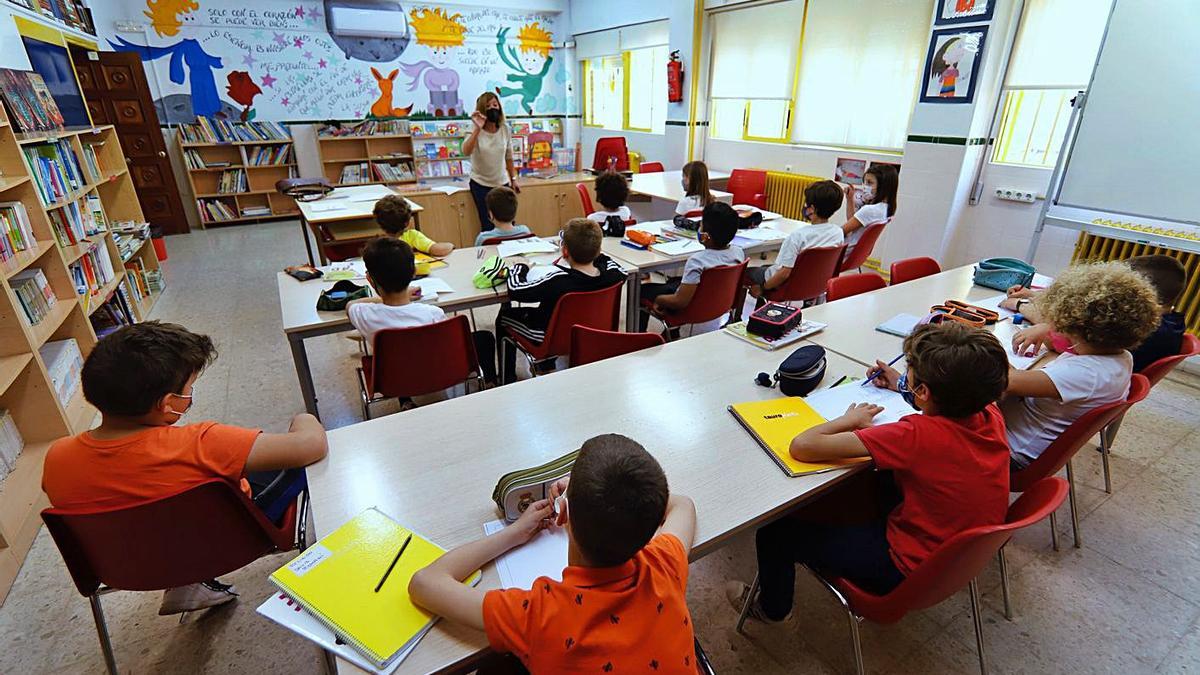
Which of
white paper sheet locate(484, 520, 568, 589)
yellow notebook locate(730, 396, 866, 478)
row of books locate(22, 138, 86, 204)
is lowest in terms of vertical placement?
white paper sheet locate(484, 520, 568, 589)

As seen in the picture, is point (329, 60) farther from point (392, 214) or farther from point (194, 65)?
point (392, 214)

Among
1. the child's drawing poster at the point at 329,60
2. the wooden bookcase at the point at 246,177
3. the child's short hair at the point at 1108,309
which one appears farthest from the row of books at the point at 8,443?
the child's drawing poster at the point at 329,60

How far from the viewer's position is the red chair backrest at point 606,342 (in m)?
1.94

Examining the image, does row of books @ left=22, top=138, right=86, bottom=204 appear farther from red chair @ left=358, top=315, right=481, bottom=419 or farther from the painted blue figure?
the painted blue figure

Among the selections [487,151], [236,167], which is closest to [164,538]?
[487,151]

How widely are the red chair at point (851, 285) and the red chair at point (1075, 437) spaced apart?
1.03m

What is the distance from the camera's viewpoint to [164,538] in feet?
4.00

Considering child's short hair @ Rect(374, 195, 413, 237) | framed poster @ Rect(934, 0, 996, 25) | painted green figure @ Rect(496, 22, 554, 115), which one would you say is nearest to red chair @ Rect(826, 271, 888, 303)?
child's short hair @ Rect(374, 195, 413, 237)

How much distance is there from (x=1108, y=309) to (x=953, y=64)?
11.8 ft

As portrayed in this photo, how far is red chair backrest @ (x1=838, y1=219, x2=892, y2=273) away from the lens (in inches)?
135

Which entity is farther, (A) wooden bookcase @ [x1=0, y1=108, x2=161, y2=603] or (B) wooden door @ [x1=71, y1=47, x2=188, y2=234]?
(B) wooden door @ [x1=71, y1=47, x2=188, y2=234]

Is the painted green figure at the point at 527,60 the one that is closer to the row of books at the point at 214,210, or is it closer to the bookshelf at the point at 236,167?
the bookshelf at the point at 236,167

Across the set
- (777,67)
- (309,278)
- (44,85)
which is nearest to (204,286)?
(44,85)

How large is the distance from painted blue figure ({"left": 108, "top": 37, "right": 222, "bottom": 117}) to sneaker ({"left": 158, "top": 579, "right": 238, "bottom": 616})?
7309mm
